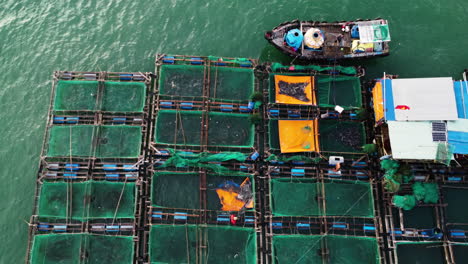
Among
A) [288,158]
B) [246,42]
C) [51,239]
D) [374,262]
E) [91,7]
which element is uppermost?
[91,7]

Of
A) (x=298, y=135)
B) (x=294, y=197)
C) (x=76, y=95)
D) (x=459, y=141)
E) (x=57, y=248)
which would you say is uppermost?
(x=76, y=95)

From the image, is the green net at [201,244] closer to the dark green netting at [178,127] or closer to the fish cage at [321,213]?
Result: the fish cage at [321,213]

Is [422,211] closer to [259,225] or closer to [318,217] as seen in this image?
[318,217]

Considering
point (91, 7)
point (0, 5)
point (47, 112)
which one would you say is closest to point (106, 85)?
point (47, 112)

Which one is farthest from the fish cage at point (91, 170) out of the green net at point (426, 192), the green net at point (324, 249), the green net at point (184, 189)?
the green net at point (426, 192)

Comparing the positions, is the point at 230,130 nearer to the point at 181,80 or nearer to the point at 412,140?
the point at 181,80

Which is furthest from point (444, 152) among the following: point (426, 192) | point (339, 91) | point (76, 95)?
point (76, 95)
